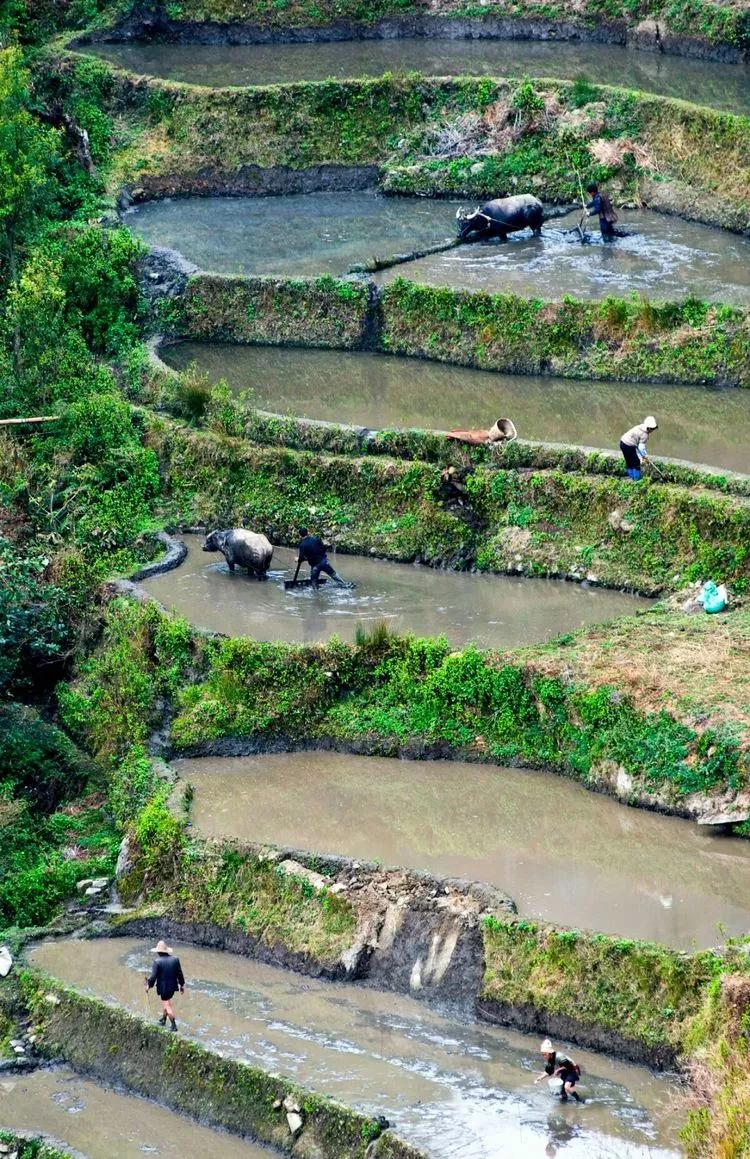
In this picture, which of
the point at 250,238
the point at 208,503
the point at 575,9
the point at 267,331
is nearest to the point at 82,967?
the point at 208,503

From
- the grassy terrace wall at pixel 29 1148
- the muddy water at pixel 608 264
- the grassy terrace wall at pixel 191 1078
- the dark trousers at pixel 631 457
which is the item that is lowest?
the grassy terrace wall at pixel 29 1148

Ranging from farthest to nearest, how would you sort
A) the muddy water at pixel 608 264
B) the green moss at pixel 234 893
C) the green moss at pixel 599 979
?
1. the muddy water at pixel 608 264
2. the green moss at pixel 234 893
3. the green moss at pixel 599 979

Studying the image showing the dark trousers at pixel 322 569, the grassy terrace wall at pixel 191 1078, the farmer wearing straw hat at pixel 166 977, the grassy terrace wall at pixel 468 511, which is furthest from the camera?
the dark trousers at pixel 322 569

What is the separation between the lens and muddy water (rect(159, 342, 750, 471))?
2734 cm

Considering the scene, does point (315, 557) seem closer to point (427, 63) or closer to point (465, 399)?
point (465, 399)

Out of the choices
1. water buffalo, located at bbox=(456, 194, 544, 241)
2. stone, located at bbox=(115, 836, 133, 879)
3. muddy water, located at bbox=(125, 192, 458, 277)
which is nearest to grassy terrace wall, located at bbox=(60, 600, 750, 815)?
stone, located at bbox=(115, 836, 133, 879)

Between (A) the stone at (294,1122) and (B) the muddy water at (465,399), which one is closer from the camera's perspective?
(A) the stone at (294,1122)

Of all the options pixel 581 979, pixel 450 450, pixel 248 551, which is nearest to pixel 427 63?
pixel 450 450

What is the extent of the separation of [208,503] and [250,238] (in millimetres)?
7263

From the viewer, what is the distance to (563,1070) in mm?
18406

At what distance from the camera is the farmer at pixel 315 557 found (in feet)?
84.9

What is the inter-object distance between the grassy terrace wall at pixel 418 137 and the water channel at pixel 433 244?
1.54 feet

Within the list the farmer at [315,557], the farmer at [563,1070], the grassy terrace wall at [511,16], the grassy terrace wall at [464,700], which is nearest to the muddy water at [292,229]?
the grassy terrace wall at [511,16]

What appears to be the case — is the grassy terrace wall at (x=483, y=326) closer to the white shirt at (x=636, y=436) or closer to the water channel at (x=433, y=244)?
the water channel at (x=433, y=244)
